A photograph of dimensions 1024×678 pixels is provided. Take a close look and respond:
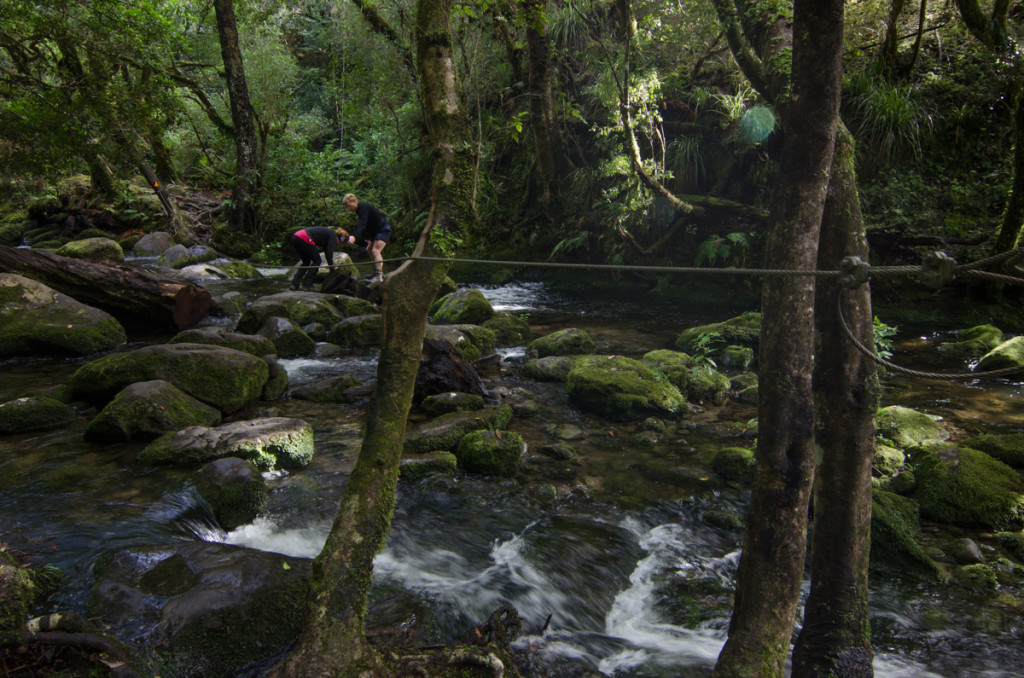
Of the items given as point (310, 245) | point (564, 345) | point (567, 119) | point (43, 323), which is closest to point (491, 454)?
point (564, 345)

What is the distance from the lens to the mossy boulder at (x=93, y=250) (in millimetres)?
12484

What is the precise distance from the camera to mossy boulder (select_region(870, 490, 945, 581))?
13.1ft

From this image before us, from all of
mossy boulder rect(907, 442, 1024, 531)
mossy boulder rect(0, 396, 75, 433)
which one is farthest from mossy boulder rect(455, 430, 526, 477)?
mossy boulder rect(0, 396, 75, 433)

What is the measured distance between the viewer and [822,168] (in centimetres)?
237

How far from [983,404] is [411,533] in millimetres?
6462

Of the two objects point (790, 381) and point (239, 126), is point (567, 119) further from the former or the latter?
point (790, 381)

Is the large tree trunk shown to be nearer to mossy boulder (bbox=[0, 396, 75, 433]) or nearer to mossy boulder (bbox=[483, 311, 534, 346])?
mossy boulder (bbox=[0, 396, 75, 433])

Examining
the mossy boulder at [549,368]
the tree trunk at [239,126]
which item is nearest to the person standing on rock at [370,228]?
the mossy boulder at [549,368]

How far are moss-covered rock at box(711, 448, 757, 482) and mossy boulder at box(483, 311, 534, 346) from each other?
462cm

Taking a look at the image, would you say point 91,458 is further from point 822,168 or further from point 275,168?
point 275,168

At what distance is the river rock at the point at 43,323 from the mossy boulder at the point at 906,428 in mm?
9383

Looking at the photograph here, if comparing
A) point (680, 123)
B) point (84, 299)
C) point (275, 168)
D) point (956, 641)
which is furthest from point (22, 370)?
point (680, 123)

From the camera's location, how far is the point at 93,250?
41.8 feet

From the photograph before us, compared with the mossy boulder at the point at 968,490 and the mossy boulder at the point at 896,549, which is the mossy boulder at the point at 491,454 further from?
the mossy boulder at the point at 968,490
